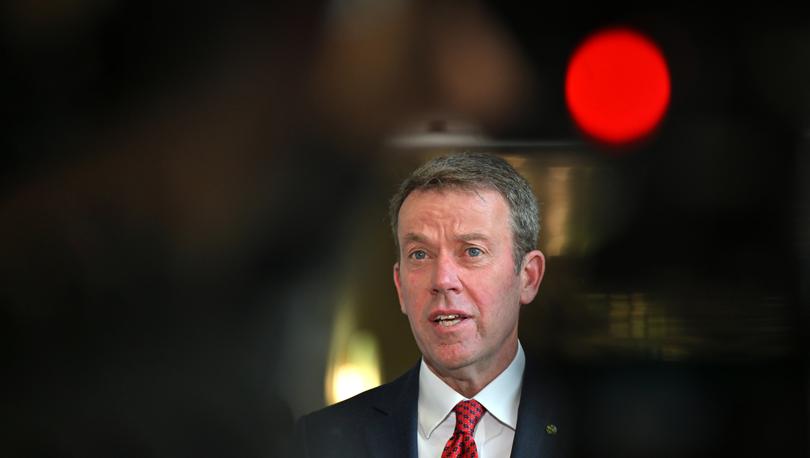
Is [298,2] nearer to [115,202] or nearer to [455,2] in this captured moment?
[455,2]

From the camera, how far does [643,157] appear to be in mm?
1047

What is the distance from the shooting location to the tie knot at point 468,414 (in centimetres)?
95

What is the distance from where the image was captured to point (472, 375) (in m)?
0.95

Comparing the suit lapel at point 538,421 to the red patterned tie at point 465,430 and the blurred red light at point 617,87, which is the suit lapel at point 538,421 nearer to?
the red patterned tie at point 465,430

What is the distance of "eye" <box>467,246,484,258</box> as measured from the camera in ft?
3.05

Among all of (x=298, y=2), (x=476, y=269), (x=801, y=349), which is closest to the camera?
(x=476, y=269)

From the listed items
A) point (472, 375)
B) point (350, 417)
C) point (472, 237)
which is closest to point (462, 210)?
point (472, 237)

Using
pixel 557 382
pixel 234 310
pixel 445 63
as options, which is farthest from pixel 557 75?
pixel 234 310

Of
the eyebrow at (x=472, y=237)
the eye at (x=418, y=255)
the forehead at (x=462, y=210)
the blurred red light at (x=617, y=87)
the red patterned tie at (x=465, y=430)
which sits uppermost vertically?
the blurred red light at (x=617, y=87)

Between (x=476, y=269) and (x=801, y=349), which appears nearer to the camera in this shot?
(x=476, y=269)

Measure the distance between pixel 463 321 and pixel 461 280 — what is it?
0.15 ft

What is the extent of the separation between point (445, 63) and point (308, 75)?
6.8 inches

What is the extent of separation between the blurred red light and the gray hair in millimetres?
137

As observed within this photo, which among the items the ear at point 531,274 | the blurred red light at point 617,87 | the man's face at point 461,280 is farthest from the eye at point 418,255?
the blurred red light at point 617,87
